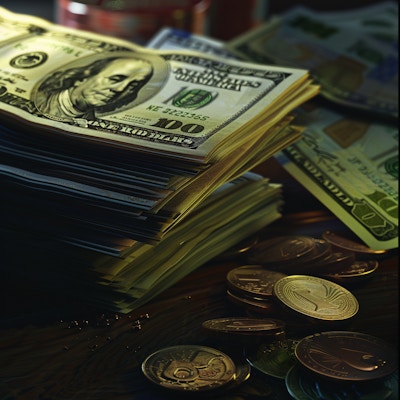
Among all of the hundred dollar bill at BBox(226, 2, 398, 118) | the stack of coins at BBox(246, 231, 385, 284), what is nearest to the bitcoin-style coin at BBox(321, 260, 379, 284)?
the stack of coins at BBox(246, 231, 385, 284)

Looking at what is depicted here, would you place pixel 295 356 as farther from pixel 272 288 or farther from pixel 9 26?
pixel 9 26

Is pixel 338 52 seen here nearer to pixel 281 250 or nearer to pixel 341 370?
pixel 281 250

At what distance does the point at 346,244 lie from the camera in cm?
95

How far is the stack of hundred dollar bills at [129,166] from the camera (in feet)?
2.64

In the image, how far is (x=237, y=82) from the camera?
990 millimetres

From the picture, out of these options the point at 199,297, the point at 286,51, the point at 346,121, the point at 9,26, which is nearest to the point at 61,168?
the point at 199,297

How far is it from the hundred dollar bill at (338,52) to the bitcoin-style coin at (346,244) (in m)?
0.33

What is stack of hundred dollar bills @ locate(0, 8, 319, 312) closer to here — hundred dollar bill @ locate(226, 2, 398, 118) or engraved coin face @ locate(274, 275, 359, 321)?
engraved coin face @ locate(274, 275, 359, 321)

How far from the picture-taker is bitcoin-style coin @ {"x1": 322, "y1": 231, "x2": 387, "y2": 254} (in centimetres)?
94

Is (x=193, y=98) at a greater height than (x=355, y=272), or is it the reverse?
(x=193, y=98)

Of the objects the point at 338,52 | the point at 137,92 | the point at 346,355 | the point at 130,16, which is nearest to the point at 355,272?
the point at 346,355

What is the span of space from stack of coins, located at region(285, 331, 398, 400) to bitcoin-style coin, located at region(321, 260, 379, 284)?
0.11 m

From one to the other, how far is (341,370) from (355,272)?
18cm

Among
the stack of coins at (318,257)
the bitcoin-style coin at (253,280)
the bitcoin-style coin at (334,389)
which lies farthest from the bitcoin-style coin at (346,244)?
the bitcoin-style coin at (334,389)
